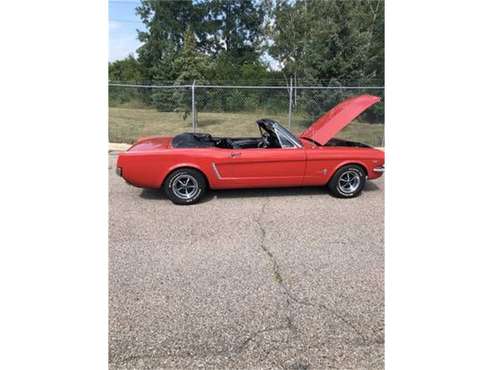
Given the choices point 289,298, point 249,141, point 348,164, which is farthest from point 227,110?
point 289,298

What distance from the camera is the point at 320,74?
13000 millimetres

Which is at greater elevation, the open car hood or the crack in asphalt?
the open car hood

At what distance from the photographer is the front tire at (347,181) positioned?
512 centimetres

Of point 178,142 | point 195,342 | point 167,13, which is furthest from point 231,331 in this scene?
point 167,13

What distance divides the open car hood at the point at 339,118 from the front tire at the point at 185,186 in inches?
77.1

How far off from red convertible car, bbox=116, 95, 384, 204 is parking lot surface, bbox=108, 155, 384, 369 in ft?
1.17

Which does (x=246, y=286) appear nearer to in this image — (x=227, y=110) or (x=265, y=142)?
(x=265, y=142)

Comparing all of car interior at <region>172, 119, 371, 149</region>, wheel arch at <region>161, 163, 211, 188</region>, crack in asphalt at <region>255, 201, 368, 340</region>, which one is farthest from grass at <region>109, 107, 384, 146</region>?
crack in asphalt at <region>255, 201, 368, 340</region>

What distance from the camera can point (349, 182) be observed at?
205 inches

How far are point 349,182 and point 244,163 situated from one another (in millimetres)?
1692

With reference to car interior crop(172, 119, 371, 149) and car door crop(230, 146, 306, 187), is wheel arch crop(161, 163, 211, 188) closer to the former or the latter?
car interior crop(172, 119, 371, 149)

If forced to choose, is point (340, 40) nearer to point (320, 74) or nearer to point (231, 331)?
point (320, 74)

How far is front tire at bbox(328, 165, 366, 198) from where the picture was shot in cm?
512

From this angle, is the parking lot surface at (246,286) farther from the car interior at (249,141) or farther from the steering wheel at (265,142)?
the steering wheel at (265,142)
